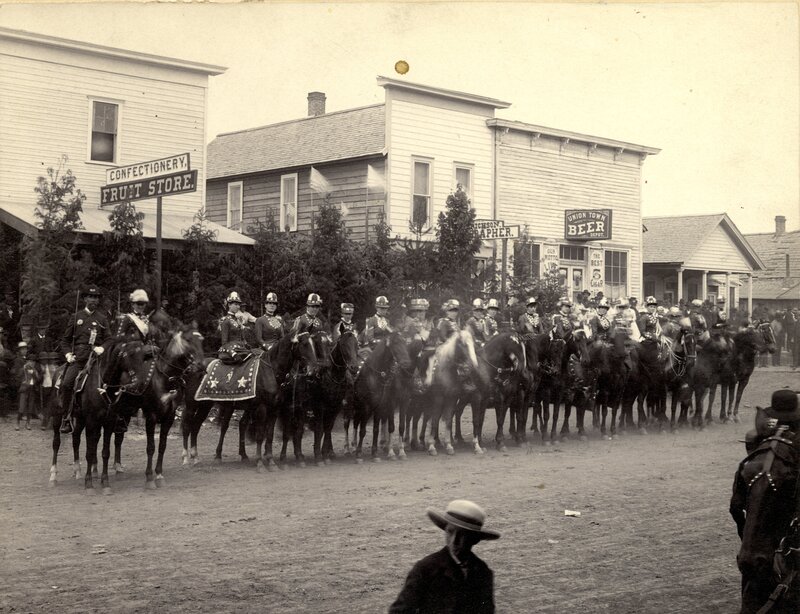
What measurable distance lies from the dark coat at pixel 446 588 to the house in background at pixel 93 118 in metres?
15.1

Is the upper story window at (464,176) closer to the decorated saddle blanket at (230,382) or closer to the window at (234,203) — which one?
the window at (234,203)

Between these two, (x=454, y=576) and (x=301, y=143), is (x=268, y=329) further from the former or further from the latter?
(x=301, y=143)

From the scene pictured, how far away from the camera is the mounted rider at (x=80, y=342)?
37.0 ft

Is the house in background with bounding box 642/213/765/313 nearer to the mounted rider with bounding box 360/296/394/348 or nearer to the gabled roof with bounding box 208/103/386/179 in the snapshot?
the gabled roof with bounding box 208/103/386/179

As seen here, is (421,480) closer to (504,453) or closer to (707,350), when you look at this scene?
(504,453)

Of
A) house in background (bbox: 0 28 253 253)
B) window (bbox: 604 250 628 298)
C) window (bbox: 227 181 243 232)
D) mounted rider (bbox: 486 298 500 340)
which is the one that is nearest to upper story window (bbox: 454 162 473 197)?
house in background (bbox: 0 28 253 253)

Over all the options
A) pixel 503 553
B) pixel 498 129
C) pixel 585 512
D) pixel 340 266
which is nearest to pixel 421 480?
pixel 585 512

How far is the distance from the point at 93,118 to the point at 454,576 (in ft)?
62.0

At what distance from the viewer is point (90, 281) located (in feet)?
57.2

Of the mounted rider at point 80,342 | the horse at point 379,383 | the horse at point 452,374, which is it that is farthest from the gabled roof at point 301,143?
the mounted rider at point 80,342

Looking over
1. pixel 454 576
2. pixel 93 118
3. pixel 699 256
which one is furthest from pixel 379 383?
pixel 699 256

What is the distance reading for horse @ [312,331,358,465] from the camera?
531 inches

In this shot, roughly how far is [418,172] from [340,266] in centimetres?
502

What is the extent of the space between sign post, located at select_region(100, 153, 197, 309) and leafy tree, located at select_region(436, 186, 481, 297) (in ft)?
21.6
